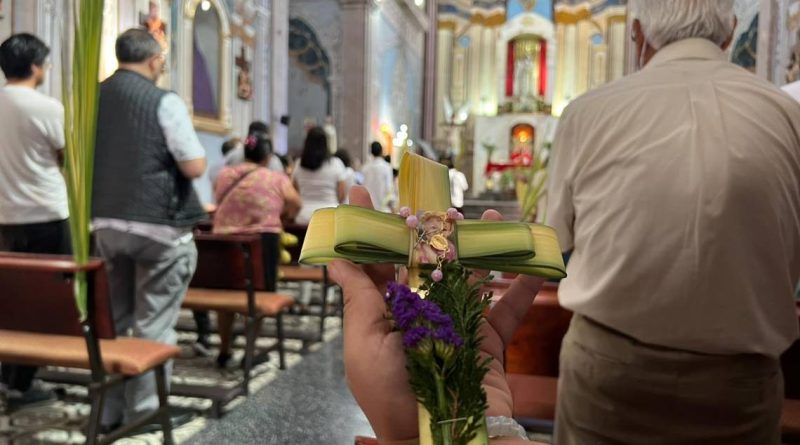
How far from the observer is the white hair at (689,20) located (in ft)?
4.27

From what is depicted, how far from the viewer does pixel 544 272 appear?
66 cm

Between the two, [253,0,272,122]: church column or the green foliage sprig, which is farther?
[253,0,272,122]: church column

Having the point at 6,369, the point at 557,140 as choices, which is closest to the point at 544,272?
the point at 557,140

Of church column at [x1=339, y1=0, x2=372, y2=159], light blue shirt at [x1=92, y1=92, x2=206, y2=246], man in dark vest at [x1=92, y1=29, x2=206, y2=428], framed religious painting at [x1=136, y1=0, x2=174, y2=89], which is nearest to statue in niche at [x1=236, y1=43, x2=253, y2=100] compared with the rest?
framed religious painting at [x1=136, y1=0, x2=174, y2=89]

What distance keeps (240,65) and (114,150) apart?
6192mm

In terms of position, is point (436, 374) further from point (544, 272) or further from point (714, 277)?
point (714, 277)

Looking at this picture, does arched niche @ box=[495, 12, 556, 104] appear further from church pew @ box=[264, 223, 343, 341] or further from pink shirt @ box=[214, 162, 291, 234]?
pink shirt @ box=[214, 162, 291, 234]

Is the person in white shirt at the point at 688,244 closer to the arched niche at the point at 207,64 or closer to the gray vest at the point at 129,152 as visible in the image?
the gray vest at the point at 129,152

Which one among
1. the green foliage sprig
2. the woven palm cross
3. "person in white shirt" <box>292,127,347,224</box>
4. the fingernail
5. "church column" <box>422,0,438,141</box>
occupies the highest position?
"church column" <box>422,0,438,141</box>

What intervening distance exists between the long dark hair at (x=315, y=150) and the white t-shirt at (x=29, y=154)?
2.23 m

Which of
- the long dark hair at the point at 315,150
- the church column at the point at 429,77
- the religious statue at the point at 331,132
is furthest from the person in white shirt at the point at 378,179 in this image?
Result: the church column at the point at 429,77

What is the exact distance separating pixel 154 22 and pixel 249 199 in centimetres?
326

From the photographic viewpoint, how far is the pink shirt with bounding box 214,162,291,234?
4289 millimetres

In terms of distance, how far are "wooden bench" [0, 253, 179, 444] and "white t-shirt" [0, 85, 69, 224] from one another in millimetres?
692
